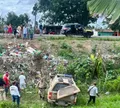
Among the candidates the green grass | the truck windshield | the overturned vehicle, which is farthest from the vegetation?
the truck windshield

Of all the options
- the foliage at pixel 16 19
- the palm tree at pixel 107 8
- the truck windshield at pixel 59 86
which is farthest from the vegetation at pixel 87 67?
the foliage at pixel 16 19

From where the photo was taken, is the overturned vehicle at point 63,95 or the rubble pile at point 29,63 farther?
the rubble pile at point 29,63

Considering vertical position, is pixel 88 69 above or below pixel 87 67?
below

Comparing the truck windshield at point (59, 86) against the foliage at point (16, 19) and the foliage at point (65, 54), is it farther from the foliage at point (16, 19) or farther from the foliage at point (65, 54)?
the foliage at point (16, 19)

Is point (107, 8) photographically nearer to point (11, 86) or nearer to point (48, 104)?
point (11, 86)

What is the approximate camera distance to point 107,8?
7.76 m

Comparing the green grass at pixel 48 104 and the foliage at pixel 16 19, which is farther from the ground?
the foliage at pixel 16 19

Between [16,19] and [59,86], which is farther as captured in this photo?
[16,19]

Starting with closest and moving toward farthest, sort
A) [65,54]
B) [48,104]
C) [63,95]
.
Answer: [63,95], [48,104], [65,54]

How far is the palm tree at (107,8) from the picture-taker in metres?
7.64

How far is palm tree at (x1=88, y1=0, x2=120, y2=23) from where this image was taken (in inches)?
301

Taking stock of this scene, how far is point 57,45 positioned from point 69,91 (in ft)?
38.4

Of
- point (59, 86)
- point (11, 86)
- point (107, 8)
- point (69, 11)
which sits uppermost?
point (69, 11)

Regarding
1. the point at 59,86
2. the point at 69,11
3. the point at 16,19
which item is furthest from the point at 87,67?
the point at 16,19
